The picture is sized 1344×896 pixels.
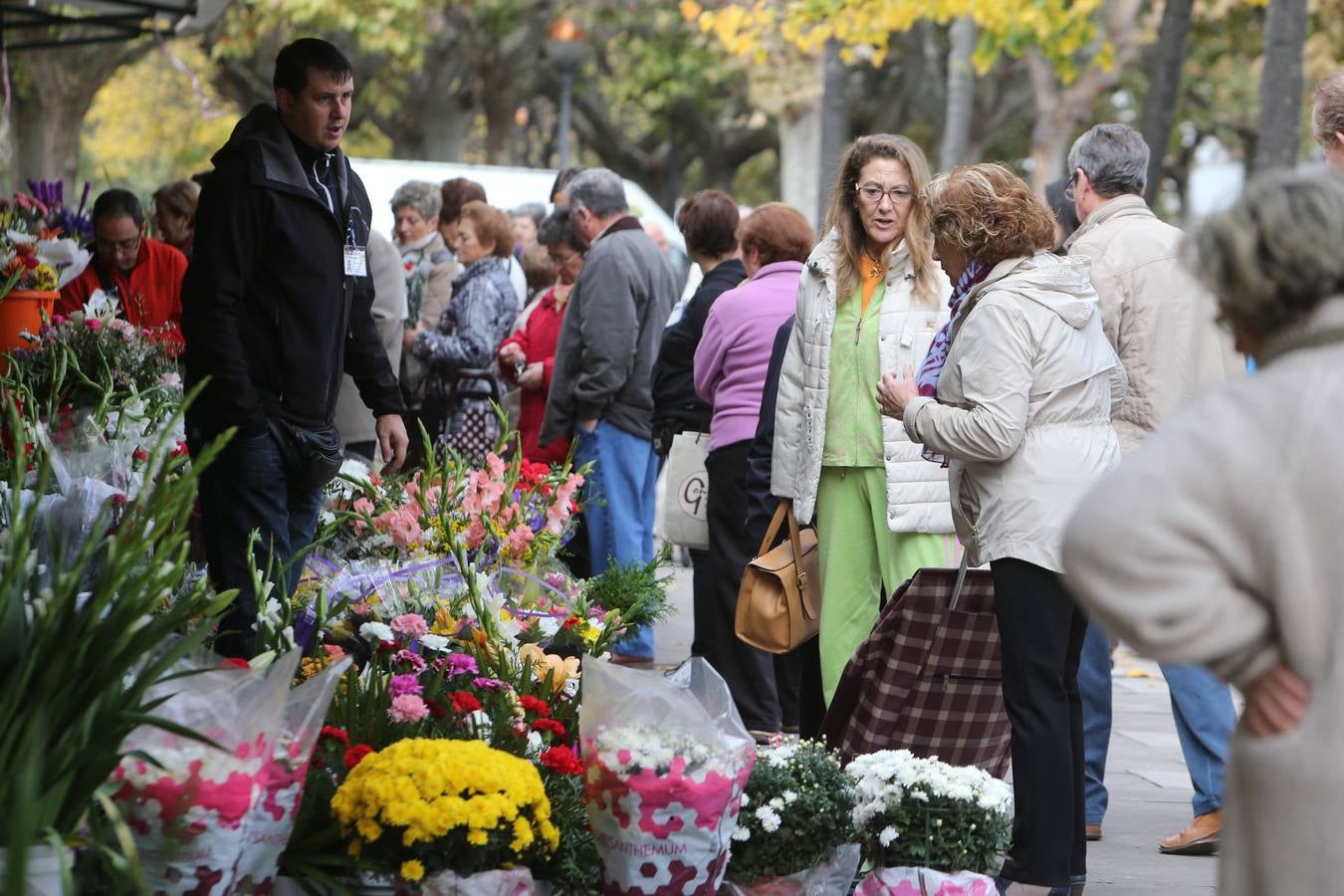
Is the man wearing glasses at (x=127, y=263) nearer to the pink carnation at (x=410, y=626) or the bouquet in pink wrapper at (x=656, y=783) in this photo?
the pink carnation at (x=410, y=626)

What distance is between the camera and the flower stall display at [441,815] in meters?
3.36

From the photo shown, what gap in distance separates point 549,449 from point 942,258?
3.57 m

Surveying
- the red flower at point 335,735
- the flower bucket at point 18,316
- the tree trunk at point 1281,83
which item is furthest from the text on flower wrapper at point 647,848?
the tree trunk at point 1281,83

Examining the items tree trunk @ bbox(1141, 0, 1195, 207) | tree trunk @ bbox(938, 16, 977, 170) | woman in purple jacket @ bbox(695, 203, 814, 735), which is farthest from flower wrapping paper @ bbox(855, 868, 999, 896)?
tree trunk @ bbox(938, 16, 977, 170)

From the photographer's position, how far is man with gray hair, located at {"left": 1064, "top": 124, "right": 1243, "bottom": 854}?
534 centimetres

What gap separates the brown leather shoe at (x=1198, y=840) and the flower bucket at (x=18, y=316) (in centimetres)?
387

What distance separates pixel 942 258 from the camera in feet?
15.2

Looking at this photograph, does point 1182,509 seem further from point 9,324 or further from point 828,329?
point 9,324

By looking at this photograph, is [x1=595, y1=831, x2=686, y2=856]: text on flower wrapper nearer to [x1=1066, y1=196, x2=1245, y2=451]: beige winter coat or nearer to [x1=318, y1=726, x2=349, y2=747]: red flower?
[x1=318, y1=726, x2=349, y2=747]: red flower

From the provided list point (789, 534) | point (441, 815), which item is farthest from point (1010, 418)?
point (441, 815)

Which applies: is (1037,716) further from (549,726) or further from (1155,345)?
(1155,345)

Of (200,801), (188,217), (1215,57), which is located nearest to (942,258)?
(200,801)

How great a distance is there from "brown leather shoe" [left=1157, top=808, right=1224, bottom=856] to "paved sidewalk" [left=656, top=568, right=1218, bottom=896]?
0.10ft

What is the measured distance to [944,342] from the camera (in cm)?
480
